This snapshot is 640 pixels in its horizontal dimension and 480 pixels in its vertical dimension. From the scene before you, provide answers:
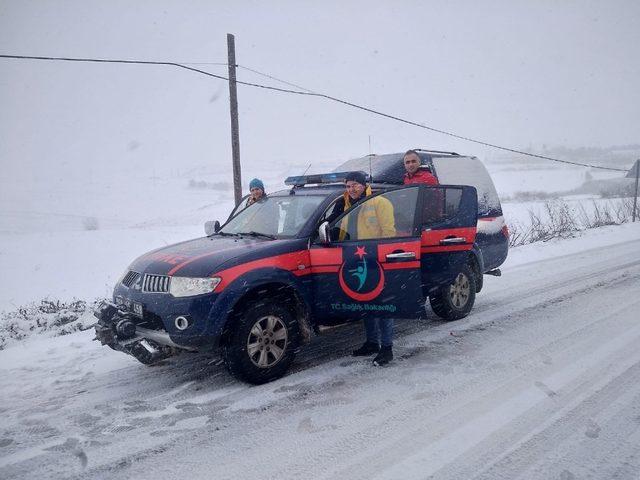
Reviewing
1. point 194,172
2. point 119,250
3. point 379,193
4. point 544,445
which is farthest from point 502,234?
point 194,172

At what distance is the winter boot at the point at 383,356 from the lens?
479cm

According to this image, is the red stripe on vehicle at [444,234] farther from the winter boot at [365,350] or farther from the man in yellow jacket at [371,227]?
the winter boot at [365,350]

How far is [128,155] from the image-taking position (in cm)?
9731

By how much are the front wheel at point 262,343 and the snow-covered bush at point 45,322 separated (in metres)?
3.63

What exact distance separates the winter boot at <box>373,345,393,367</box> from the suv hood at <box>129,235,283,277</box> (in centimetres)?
154

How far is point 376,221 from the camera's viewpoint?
4.88 meters

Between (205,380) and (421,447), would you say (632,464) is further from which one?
(205,380)

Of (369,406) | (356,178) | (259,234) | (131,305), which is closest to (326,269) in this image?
(259,234)

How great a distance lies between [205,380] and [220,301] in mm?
996

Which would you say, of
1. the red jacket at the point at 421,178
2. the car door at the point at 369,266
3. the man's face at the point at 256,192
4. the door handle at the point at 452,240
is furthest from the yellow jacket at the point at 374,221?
the man's face at the point at 256,192

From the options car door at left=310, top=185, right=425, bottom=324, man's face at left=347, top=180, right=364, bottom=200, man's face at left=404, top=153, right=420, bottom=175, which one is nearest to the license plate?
car door at left=310, top=185, right=425, bottom=324

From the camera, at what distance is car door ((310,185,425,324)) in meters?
4.61

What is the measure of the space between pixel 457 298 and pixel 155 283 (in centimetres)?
404

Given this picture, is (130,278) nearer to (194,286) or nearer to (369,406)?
(194,286)
